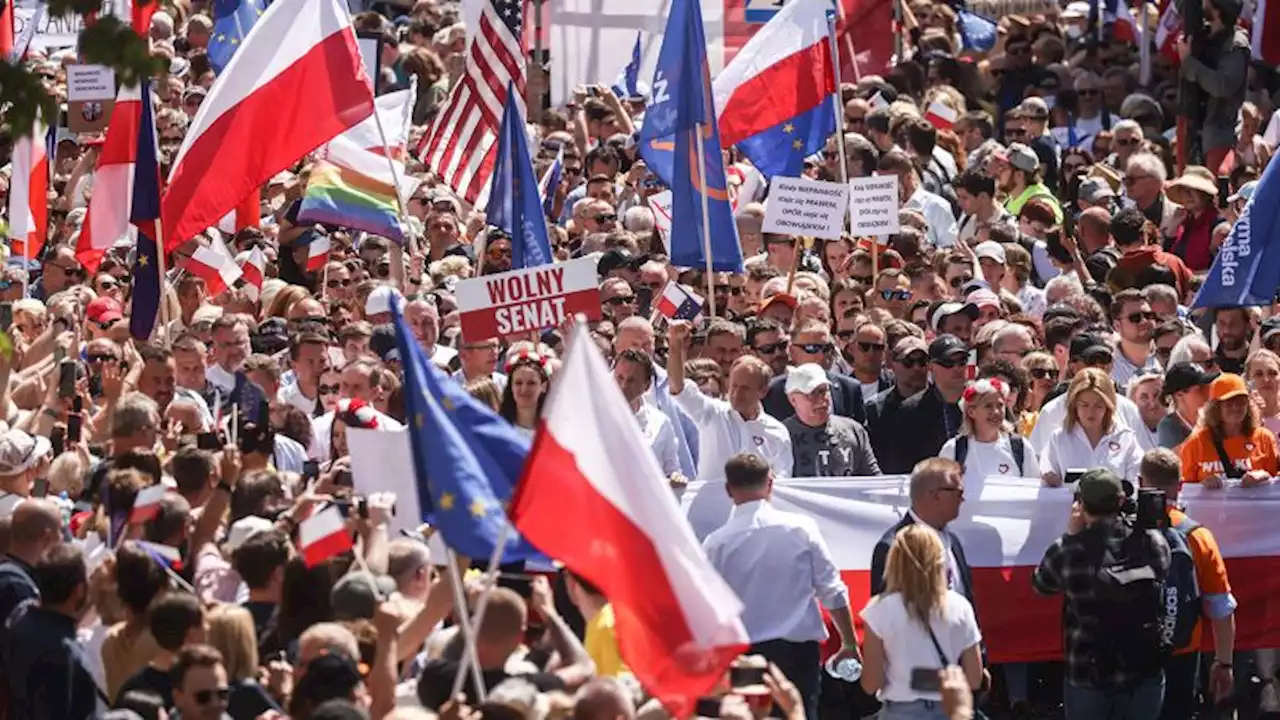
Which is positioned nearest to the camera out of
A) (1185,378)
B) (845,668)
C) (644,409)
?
(845,668)

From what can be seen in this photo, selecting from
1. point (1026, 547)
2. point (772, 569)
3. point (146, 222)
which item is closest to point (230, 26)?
point (146, 222)

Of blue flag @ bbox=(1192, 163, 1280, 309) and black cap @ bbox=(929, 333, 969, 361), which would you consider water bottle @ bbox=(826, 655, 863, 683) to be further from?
blue flag @ bbox=(1192, 163, 1280, 309)

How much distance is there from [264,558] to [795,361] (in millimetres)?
5700

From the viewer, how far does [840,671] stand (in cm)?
1312

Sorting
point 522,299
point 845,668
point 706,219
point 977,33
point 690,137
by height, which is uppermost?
point 977,33

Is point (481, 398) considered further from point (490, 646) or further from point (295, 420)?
point (490, 646)

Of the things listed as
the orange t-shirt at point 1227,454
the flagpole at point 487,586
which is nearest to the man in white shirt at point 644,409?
the orange t-shirt at point 1227,454

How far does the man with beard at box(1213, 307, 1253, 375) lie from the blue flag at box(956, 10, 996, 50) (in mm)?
10796

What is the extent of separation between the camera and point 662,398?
49.1 ft

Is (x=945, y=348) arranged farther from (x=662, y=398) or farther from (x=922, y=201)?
(x=922, y=201)

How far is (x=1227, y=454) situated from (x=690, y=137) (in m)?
4.57

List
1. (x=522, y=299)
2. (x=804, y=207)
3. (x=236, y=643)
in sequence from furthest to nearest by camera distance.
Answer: (x=804, y=207), (x=522, y=299), (x=236, y=643)

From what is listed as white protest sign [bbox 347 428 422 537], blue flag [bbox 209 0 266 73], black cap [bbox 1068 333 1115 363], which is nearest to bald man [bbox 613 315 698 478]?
black cap [bbox 1068 333 1115 363]

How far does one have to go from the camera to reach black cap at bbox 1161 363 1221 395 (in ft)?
47.9
